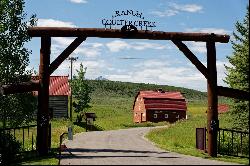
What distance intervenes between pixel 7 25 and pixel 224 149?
50.2 ft

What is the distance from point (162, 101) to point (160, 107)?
1710mm

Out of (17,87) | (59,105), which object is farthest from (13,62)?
(59,105)

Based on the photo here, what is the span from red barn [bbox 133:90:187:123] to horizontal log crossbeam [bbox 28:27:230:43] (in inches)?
1821

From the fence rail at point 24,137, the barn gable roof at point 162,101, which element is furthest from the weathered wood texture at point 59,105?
the fence rail at point 24,137

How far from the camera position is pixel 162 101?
68562 millimetres

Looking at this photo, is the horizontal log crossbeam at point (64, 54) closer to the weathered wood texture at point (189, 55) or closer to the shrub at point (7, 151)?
the shrub at point (7, 151)

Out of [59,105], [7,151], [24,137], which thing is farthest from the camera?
[59,105]

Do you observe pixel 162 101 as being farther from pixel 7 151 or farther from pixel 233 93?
pixel 7 151

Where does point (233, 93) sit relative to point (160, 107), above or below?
above

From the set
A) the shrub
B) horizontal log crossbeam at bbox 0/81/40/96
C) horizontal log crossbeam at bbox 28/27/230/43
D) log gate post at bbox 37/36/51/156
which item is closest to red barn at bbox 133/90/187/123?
horizontal log crossbeam at bbox 28/27/230/43

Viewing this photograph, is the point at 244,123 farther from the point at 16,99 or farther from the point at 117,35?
the point at 16,99

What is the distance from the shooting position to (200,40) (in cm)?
2038

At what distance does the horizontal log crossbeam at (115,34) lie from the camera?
19.8 meters

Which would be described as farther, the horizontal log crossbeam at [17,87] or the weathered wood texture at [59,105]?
the weathered wood texture at [59,105]
